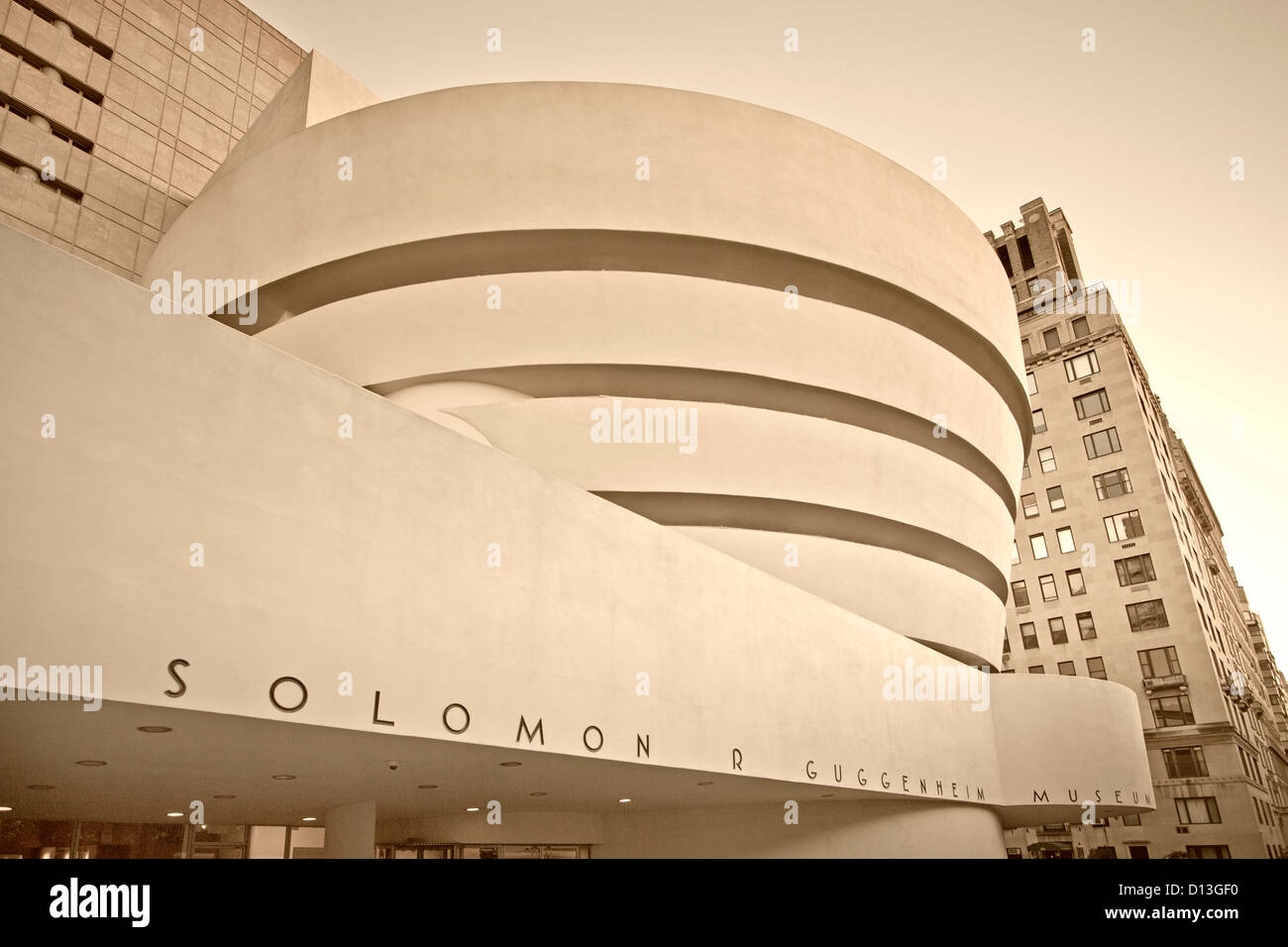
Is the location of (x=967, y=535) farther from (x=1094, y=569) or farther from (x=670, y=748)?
(x=1094, y=569)

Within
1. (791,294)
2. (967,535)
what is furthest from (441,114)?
(967,535)

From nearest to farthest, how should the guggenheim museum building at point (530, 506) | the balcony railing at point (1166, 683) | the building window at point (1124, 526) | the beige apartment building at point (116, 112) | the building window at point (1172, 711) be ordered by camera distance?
the guggenheim museum building at point (530, 506)
the beige apartment building at point (116, 112)
the building window at point (1172, 711)
the balcony railing at point (1166, 683)
the building window at point (1124, 526)

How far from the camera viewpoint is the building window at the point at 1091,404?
53.3 metres

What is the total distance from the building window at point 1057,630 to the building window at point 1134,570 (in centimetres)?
384

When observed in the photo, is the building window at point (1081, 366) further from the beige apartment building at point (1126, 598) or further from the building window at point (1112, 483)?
the building window at point (1112, 483)

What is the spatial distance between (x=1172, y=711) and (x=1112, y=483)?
43.1ft

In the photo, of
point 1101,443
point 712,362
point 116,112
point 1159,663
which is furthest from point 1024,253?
point 712,362

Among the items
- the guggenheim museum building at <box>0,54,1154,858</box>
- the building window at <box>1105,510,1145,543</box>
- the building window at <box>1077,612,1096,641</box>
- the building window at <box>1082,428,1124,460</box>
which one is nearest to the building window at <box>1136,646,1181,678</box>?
the building window at <box>1077,612,1096,641</box>

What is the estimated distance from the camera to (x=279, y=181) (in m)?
14.9

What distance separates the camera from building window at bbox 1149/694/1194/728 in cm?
4416

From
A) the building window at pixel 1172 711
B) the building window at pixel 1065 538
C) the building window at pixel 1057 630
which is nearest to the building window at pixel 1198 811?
the building window at pixel 1172 711

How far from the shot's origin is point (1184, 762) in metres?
43.6

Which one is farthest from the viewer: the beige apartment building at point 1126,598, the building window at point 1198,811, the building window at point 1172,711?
the building window at point 1172,711

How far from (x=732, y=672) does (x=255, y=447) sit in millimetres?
6221
